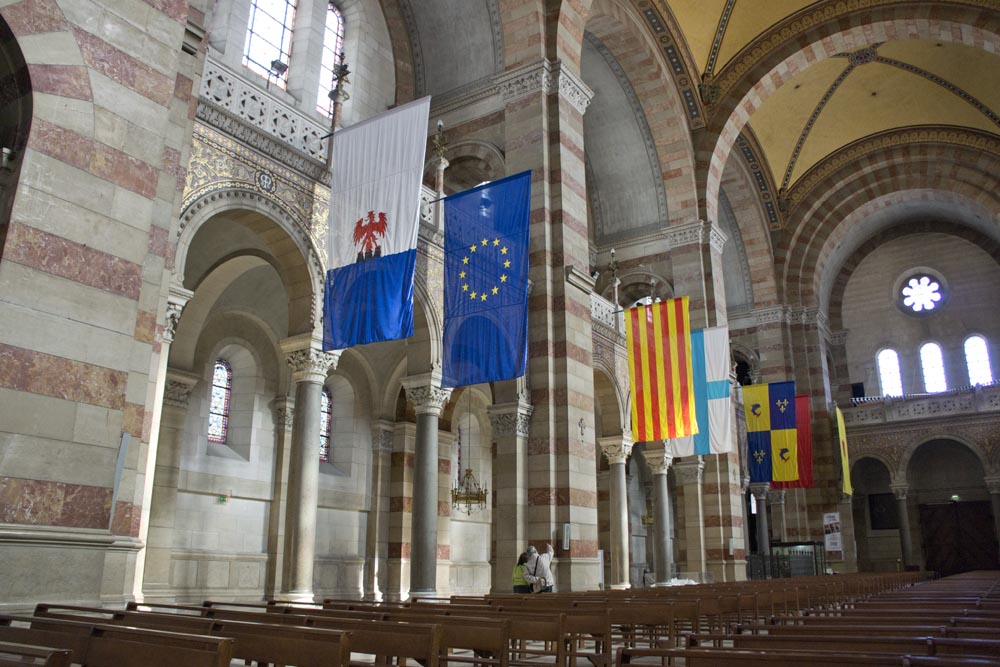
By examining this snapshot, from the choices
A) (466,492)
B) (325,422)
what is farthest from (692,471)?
(325,422)

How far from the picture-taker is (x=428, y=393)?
12.4 meters

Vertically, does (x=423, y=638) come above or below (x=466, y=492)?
below

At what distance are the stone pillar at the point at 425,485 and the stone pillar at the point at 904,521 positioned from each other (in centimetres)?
2370

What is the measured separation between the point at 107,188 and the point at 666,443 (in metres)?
14.9

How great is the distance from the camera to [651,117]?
2120 cm

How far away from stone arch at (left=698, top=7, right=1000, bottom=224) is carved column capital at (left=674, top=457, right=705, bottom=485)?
656cm

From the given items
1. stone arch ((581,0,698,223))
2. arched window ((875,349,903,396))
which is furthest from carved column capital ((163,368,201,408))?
arched window ((875,349,903,396))

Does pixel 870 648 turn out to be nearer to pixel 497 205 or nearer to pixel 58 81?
pixel 58 81

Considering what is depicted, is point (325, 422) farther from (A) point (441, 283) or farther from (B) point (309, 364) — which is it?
(B) point (309, 364)

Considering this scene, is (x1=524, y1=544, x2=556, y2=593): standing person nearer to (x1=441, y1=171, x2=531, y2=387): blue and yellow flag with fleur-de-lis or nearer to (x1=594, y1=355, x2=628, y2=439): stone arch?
(x1=441, y1=171, x2=531, y2=387): blue and yellow flag with fleur-de-lis

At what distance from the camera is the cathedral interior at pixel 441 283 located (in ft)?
19.0

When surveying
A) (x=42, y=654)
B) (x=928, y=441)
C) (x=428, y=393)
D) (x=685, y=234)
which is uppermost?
(x=685, y=234)

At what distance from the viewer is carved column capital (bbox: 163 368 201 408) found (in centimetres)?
1311

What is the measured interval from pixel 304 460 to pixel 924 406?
1072 inches
